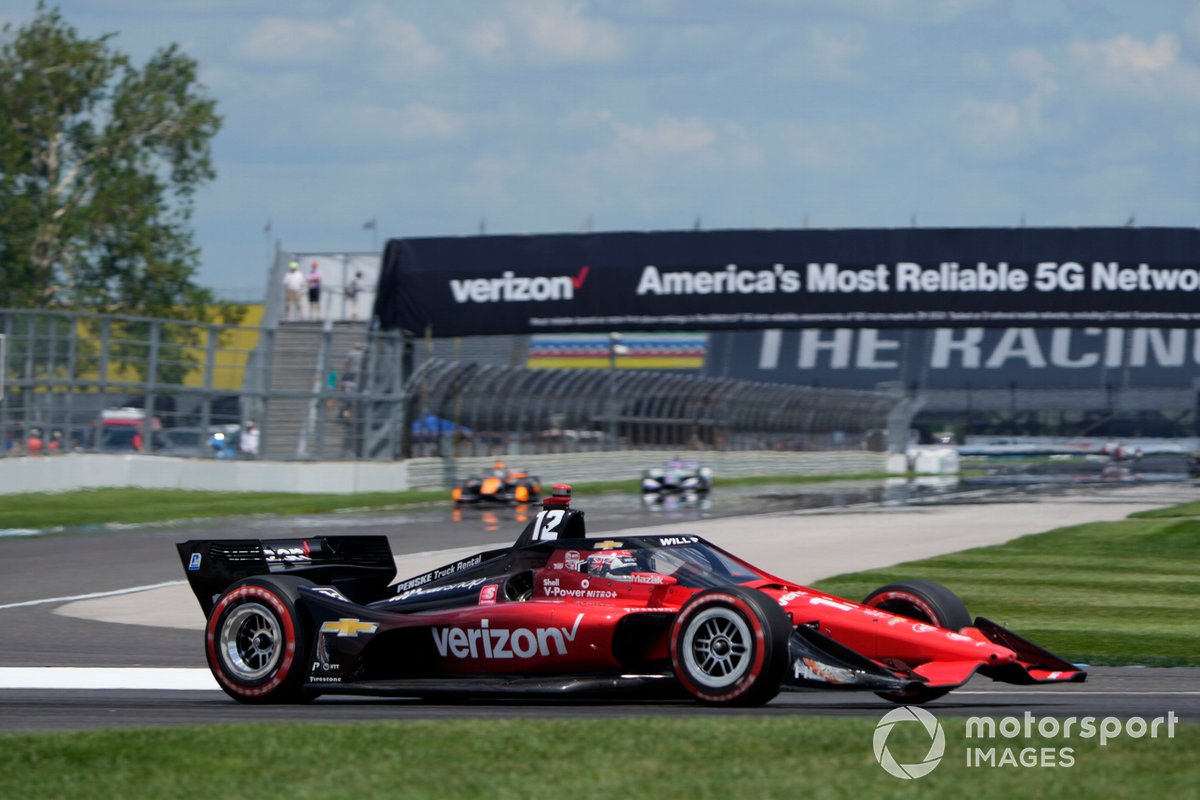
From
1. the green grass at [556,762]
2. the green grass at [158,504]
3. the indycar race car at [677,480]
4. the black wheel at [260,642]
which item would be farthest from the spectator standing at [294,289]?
the green grass at [556,762]

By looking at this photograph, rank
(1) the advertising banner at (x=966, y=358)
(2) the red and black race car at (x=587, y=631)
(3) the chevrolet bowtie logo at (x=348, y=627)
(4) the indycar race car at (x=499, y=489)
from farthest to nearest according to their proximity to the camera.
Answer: (1) the advertising banner at (x=966, y=358), (4) the indycar race car at (x=499, y=489), (3) the chevrolet bowtie logo at (x=348, y=627), (2) the red and black race car at (x=587, y=631)

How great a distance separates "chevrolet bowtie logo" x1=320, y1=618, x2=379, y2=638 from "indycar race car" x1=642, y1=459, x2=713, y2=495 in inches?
1222

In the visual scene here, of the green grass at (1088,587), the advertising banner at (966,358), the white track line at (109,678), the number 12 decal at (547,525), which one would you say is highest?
the advertising banner at (966,358)

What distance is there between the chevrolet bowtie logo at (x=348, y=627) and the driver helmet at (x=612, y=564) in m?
1.21

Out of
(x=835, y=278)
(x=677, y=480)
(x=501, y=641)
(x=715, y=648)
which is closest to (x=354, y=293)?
(x=677, y=480)

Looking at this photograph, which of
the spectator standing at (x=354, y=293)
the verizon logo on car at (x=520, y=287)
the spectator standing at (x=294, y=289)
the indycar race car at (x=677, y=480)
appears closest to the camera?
the verizon logo on car at (x=520, y=287)

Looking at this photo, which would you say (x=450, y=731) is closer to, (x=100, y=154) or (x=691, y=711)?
(x=691, y=711)

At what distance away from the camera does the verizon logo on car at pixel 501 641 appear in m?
8.37

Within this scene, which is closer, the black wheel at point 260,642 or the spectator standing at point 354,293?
the black wheel at point 260,642

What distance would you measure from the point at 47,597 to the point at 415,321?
1733 cm

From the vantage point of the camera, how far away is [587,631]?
27.2ft

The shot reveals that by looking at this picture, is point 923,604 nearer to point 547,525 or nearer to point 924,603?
point 924,603

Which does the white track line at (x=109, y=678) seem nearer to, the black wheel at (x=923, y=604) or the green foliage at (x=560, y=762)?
the green foliage at (x=560, y=762)

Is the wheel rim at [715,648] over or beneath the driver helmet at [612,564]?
beneath
